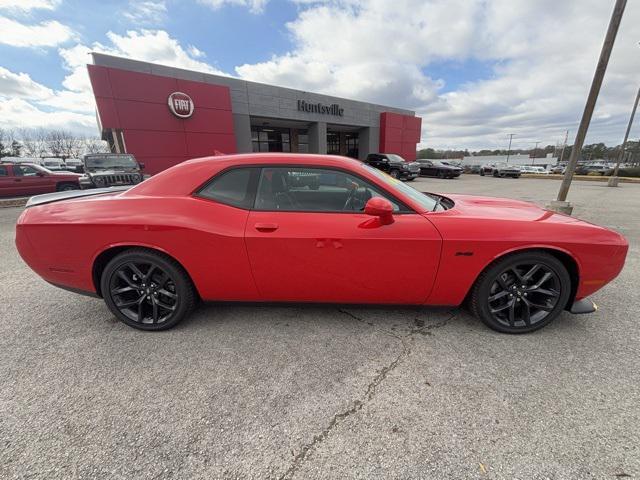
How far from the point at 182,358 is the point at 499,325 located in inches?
100.0

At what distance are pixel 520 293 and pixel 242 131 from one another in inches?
735

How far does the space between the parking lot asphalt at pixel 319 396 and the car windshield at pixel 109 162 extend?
8.65 m

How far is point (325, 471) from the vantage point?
1.35 metres

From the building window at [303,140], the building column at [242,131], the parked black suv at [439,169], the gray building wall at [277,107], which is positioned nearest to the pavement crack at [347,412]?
the gray building wall at [277,107]

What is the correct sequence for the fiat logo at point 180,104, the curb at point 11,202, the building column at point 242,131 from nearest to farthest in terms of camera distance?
the curb at point 11,202 → the fiat logo at point 180,104 → the building column at point 242,131

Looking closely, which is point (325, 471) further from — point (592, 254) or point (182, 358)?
point (592, 254)

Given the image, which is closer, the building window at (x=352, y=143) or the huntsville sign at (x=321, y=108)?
the huntsville sign at (x=321, y=108)

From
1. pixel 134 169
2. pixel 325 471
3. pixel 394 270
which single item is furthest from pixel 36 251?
pixel 134 169

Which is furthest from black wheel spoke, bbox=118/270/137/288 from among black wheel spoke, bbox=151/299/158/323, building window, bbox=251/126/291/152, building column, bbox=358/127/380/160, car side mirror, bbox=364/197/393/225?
building column, bbox=358/127/380/160

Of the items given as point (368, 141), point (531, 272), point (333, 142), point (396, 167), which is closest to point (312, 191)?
point (531, 272)

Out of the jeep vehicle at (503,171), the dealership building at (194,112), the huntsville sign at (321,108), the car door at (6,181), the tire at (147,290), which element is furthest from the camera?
the jeep vehicle at (503,171)

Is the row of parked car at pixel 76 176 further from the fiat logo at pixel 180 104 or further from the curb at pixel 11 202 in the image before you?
the fiat logo at pixel 180 104

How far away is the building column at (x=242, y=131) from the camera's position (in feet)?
58.6

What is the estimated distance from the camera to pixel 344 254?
7.12 feet
